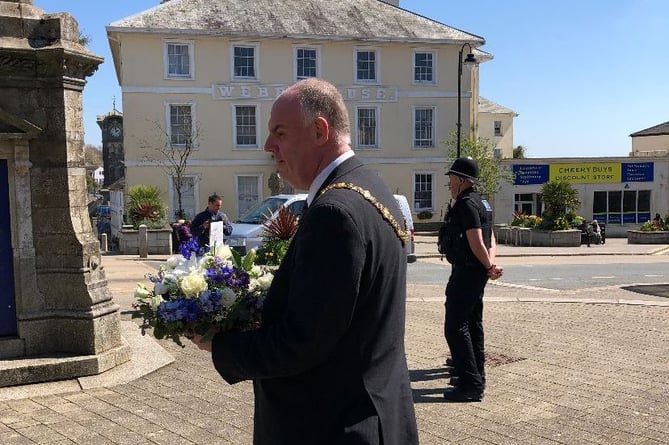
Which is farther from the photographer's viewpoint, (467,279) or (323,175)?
(467,279)

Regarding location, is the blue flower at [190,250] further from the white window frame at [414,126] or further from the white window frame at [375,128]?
the white window frame at [414,126]

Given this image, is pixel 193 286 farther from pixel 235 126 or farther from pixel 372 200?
pixel 235 126

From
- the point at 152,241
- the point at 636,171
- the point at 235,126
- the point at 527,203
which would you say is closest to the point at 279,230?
the point at 152,241

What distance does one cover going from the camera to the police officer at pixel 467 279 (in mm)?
5262

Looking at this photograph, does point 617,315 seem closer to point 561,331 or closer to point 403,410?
point 561,331

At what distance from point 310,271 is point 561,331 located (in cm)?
702

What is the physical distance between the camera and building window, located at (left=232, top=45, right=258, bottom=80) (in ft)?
106

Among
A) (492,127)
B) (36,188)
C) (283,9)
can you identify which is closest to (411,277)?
(36,188)

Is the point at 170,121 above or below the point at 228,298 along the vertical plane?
above

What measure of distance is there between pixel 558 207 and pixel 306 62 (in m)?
15.1

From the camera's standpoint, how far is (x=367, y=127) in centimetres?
3466

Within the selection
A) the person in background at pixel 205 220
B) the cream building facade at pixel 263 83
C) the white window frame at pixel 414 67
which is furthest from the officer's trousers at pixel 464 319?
the white window frame at pixel 414 67

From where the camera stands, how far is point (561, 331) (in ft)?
26.4

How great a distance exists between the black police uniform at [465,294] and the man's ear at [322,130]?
3.46 m
